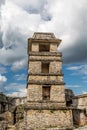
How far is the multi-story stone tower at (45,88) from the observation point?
21.8 meters

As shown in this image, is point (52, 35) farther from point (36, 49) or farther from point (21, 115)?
point (21, 115)

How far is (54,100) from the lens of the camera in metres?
23.1

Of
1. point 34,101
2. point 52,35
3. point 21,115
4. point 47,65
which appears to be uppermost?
point 52,35

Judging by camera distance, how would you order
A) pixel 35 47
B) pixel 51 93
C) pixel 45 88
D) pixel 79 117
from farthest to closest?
pixel 79 117, pixel 35 47, pixel 45 88, pixel 51 93

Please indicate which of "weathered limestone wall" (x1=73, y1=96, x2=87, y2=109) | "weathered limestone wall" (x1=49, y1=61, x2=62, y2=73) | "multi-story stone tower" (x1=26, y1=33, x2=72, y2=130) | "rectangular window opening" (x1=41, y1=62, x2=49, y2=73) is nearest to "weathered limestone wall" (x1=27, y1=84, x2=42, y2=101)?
"multi-story stone tower" (x1=26, y1=33, x2=72, y2=130)

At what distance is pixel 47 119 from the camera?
2184 cm

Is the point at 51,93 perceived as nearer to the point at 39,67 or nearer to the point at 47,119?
the point at 47,119

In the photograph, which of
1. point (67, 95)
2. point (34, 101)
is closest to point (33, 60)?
Result: point (34, 101)

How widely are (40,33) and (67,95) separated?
14253mm

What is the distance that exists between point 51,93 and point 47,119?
281 centimetres

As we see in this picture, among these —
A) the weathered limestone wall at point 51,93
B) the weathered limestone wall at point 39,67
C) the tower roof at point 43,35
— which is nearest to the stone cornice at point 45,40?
the tower roof at point 43,35

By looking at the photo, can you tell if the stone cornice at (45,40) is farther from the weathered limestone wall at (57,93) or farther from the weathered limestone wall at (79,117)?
the weathered limestone wall at (79,117)

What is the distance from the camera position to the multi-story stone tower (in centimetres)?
2183

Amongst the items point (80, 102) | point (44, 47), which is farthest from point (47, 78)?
point (80, 102)
